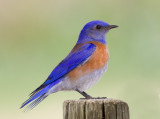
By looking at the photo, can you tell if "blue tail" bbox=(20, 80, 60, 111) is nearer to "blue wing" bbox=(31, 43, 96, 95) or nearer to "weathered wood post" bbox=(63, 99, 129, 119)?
"blue wing" bbox=(31, 43, 96, 95)

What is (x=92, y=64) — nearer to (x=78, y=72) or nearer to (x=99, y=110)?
(x=78, y=72)

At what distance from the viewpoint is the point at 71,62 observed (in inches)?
325

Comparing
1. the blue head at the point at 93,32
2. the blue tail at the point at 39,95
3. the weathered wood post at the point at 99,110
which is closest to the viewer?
the weathered wood post at the point at 99,110

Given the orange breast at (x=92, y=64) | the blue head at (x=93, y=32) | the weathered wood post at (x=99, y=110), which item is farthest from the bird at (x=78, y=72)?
the weathered wood post at (x=99, y=110)

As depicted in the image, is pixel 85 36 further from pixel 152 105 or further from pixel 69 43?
pixel 69 43

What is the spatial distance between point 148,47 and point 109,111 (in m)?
6.75

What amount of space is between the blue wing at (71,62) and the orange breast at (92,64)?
0.06 meters

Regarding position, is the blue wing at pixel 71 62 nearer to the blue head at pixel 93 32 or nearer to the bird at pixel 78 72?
the bird at pixel 78 72

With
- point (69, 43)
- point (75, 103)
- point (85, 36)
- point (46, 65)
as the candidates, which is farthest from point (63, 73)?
point (69, 43)

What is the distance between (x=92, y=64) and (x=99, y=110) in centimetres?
183

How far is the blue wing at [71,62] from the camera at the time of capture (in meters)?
8.12

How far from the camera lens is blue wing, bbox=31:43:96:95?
812 centimetres

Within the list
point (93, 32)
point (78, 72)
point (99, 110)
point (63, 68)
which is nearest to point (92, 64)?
point (78, 72)

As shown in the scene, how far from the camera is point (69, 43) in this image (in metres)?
13.2
